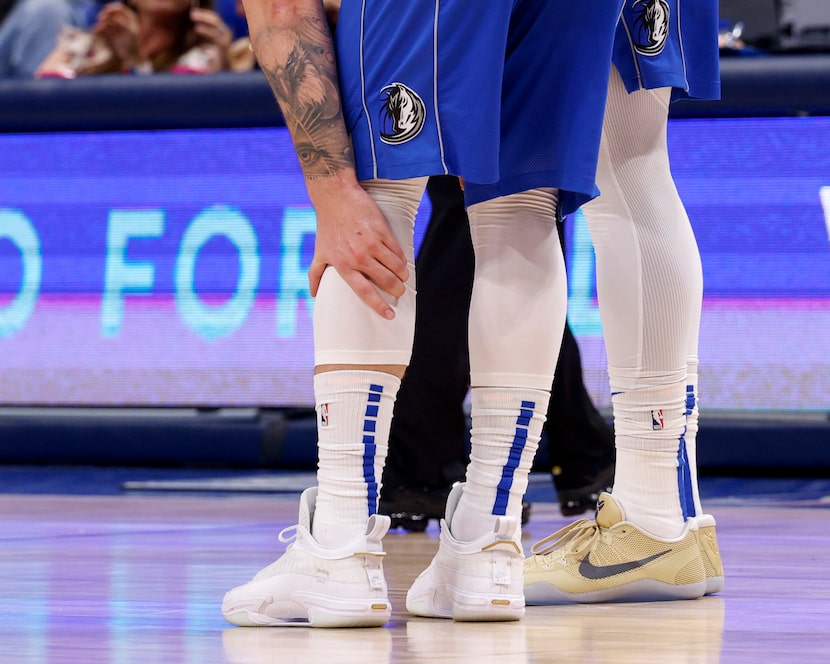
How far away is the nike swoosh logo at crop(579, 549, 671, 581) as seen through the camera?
151 centimetres

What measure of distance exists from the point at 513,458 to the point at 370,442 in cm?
16

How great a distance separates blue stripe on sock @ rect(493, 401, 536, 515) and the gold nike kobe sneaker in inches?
7.3

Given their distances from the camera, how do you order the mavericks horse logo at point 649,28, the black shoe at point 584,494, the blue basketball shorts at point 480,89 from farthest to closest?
the black shoe at point 584,494
the mavericks horse logo at point 649,28
the blue basketball shorts at point 480,89

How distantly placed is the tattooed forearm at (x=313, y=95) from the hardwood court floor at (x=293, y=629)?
468mm

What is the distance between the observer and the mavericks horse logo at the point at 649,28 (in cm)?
149

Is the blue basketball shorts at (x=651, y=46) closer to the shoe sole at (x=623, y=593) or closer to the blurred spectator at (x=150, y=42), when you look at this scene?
the shoe sole at (x=623, y=593)

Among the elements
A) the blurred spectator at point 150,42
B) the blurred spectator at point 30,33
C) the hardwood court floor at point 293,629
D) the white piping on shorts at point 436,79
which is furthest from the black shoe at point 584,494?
the blurred spectator at point 30,33

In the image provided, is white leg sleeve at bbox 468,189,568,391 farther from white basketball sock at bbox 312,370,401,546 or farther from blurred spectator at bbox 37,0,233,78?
blurred spectator at bbox 37,0,233,78

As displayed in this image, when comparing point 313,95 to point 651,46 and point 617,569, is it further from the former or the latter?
point 617,569

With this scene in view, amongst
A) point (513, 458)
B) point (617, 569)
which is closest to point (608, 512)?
point (617, 569)

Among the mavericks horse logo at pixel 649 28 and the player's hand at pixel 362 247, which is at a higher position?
the mavericks horse logo at pixel 649 28

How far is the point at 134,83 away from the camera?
320cm

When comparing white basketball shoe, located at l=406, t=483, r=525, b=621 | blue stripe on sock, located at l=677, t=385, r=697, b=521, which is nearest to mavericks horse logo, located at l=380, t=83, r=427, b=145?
white basketball shoe, located at l=406, t=483, r=525, b=621

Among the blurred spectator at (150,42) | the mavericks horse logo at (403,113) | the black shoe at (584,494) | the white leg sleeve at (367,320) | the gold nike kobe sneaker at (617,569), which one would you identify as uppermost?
the blurred spectator at (150,42)
